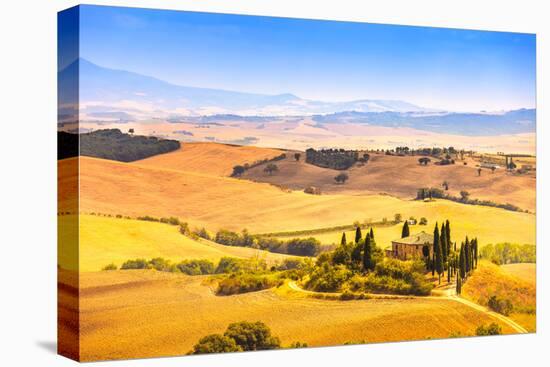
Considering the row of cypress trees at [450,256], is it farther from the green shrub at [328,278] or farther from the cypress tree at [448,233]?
the green shrub at [328,278]

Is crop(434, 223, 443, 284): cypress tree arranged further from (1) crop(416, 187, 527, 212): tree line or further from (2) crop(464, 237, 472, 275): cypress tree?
(1) crop(416, 187, 527, 212): tree line

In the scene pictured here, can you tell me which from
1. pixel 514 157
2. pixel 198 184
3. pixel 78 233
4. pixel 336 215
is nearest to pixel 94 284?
pixel 78 233

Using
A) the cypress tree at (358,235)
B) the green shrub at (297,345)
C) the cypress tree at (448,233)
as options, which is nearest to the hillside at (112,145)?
the cypress tree at (358,235)

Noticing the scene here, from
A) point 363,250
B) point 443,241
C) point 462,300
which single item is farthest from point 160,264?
point 462,300

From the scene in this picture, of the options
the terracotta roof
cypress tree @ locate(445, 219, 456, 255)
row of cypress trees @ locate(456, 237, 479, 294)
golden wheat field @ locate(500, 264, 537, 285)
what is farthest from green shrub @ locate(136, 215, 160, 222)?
golden wheat field @ locate(500, 264, 537, 285)

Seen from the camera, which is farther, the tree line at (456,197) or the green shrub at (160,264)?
the tree line at (456,197)

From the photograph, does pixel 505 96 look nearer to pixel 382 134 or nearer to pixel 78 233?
pixel 382 134
